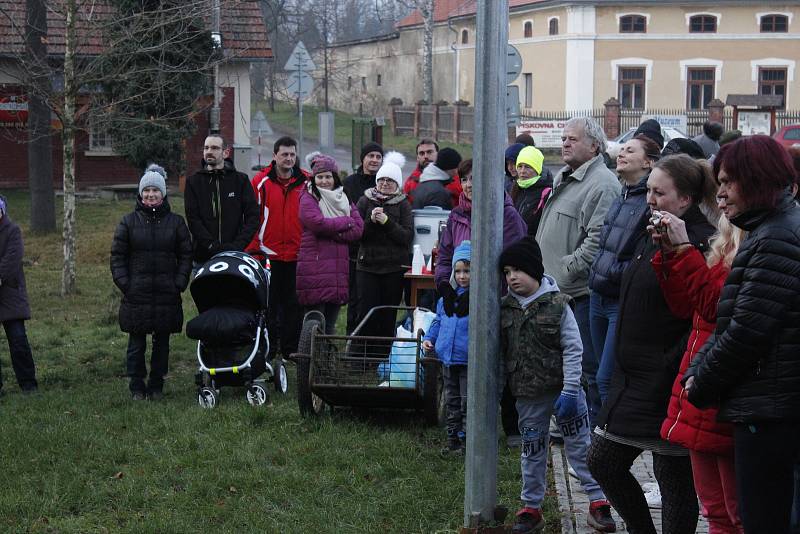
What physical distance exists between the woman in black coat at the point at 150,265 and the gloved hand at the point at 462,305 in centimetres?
257

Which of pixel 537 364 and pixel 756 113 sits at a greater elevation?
pixel 756 113

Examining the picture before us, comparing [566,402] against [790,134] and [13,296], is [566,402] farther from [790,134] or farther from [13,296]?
[790,134]

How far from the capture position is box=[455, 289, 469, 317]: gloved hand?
7129mm

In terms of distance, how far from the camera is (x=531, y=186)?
8672mm

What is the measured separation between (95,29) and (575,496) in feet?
33.0

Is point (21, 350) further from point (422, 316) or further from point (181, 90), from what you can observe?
point (181, 90)

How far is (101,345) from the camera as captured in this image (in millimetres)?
11570

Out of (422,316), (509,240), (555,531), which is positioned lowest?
(555,531)

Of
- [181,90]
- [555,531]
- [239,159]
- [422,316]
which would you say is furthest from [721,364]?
[239,159]

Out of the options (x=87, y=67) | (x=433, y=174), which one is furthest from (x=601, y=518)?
(x=87, y=67)

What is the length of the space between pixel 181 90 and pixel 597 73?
3044 cm

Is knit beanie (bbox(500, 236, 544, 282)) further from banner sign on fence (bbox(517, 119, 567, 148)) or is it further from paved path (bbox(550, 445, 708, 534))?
banner sign on fence (bbox(517, 119, 567, 148))

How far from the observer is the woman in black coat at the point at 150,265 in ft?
28.7

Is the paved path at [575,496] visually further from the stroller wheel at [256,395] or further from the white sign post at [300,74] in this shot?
the white sign post at [300,74]
